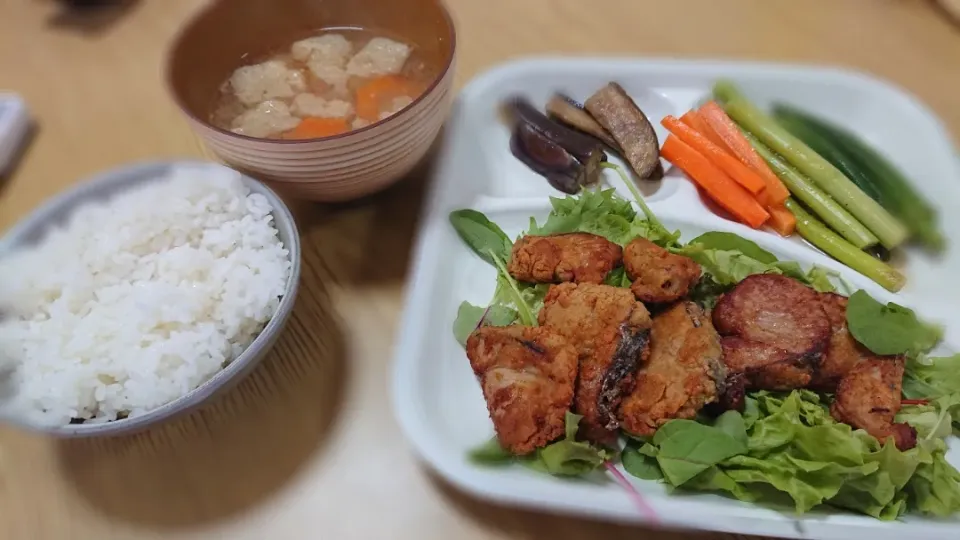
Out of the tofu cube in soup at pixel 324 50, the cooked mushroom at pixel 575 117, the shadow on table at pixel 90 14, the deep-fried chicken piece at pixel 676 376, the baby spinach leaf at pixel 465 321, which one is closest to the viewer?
the deep-fried chicken piece at pixel 676 376

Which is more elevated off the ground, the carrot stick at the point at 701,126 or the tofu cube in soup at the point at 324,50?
the carrot stick at the point at 701,126

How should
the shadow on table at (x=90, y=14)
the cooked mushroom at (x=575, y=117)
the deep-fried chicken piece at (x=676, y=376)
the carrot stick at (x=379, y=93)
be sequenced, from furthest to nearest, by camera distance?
the shadow on table at (x=90, y=14)
the cooked mushroom at (x=575, y=117)
the carrot stick at (x=379, y=93)
the deep-fried chicken piece at (x=676, y=376)

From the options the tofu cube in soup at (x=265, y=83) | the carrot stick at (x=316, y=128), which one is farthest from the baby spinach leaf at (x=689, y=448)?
the tofu cube in soup at (x=265, y=83)

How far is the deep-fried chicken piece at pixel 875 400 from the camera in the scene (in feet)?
4.49

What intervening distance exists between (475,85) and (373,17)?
38 cm

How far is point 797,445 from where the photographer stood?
137 cm

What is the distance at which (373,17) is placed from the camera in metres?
2.00

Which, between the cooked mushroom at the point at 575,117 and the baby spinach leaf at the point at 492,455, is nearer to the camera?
the baby spinach leaf at the point at 492,455

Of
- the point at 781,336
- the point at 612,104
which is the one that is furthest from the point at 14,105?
the point at 781,336

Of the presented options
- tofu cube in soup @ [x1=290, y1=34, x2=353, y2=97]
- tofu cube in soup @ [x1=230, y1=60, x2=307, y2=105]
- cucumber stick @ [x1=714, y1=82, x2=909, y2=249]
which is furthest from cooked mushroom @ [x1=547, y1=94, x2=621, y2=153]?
tofu cube in soup @ [x1=230, y1=60, x2=307, y2=105]

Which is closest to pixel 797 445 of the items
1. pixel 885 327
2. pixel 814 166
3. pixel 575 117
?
pixel 885 327

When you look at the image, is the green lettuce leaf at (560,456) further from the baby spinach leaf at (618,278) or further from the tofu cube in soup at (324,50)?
the tofu cube in soup at (324,50)

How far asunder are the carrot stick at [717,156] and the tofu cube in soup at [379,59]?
0.84 meters

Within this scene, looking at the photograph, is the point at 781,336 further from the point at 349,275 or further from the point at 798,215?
the point at 349,275
